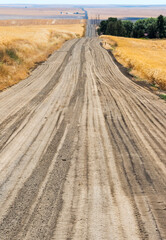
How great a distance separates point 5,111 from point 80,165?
18.8ft

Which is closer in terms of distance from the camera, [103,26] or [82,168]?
[82,168]

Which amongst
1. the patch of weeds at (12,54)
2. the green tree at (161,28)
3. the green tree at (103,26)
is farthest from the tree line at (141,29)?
the patch of weeds at (12,54)

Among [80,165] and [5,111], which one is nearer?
[80,165]

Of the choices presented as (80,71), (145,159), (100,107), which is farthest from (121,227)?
(80,71)

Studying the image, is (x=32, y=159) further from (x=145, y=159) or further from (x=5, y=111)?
(x=5, y=111)

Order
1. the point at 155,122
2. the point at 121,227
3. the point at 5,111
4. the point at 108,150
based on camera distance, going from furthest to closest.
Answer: the point at 5,111 < the point at 155,122 < the point at 108,150 < the point at 121,227

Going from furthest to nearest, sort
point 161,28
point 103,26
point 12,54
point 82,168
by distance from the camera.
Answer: point 103,26
point 161,28
point 12,54
point 82,168

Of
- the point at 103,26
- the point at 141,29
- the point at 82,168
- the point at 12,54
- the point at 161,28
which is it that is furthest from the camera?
the point at 103,26

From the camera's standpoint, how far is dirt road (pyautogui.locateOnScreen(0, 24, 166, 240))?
12.8 feet

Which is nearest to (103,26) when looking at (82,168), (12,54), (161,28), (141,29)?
(141,29)

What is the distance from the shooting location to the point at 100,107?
9828 millimetres

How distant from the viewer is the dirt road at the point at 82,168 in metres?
3.90

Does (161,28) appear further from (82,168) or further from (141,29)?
(82,168)

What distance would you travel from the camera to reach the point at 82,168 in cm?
553
